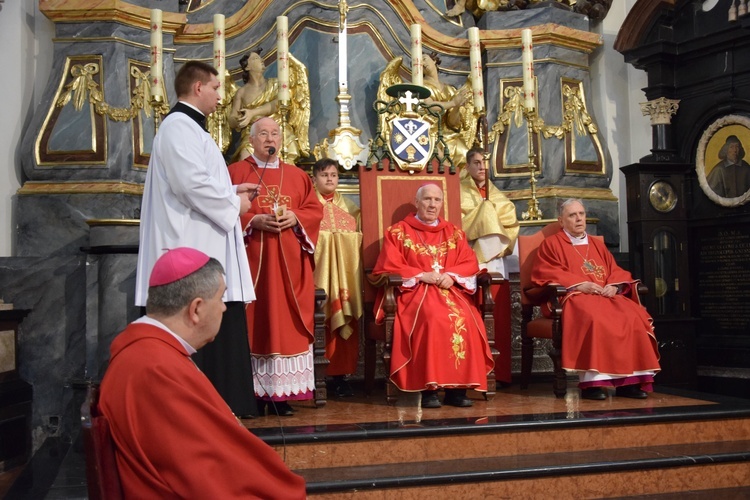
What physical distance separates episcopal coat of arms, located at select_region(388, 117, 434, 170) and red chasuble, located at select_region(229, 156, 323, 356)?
1.37 m

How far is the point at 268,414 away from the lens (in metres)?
5.83

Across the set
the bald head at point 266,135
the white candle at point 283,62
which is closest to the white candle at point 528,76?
the white candle at point 283,62

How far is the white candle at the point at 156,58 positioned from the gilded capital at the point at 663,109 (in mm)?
5584

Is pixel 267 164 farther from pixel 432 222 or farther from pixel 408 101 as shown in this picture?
pixel 408 101

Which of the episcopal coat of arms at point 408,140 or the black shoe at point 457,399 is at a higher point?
the episcopal coat of arms at point 408,140

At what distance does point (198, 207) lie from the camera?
15.9 ft

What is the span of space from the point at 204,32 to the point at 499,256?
12.5 ft

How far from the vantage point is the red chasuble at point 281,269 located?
582 cm

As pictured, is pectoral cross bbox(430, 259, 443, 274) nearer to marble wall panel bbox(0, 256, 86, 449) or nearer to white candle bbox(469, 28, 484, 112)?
white candle bbox(469, 28, 484, 112)

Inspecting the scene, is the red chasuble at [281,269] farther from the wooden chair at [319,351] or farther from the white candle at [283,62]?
the white candle at [283,62]

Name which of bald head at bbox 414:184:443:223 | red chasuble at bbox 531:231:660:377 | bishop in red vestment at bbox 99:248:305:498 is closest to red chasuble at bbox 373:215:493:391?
bald head at bbox 414:184:443:223

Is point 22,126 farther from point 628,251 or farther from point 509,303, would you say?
point 628,251

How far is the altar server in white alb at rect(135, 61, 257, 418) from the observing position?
4.83m

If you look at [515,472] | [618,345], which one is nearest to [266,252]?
[515,472]
